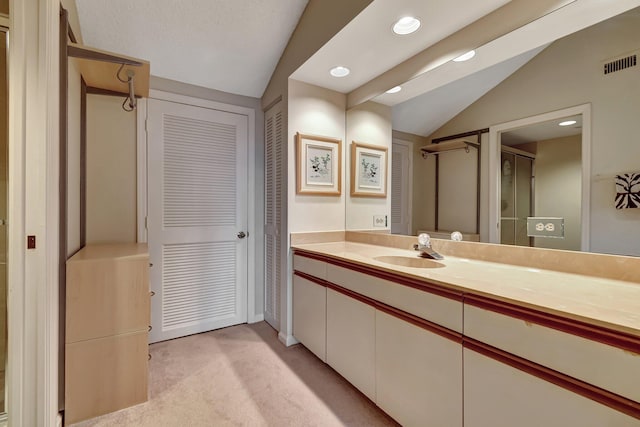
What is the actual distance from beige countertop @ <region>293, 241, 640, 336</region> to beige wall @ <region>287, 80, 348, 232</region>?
922mm

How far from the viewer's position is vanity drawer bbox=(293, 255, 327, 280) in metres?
1.98

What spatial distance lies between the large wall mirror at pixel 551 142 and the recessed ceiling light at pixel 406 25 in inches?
18.3

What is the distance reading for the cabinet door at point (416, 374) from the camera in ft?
3.71

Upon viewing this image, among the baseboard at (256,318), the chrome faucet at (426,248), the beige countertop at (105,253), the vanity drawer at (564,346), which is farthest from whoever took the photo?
the baseboard at (256,318)

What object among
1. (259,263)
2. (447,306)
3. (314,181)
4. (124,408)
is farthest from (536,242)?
(124,408)

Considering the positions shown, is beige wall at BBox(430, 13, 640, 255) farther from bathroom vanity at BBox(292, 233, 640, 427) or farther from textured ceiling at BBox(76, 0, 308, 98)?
textured ceiling at BBox(76, 0, 308, 98)

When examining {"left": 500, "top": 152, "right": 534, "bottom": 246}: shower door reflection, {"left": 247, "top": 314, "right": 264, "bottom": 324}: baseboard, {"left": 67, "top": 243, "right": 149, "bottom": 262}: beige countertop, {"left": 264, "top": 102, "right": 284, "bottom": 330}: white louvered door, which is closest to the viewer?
{"left": 500, "top": 152, "right": 534, "bottom": 246}: shower door reflection

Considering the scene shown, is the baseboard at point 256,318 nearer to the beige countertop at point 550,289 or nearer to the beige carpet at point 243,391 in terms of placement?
the beige carpet at point 243,391

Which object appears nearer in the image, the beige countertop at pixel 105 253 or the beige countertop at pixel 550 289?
the beige countertop at pixel 550 289

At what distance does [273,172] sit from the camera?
8.84 ft

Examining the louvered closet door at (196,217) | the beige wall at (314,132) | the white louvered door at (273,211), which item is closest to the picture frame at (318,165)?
the beige wall at (314,132)

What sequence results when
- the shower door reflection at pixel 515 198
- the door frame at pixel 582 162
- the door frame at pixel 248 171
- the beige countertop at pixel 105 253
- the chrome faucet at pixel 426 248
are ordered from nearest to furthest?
the door frame at pixel 582 162 → the shower door reflection at pixel 515 198 → the beige countertop at pixel 105 253 → the chrome faucet at pixel 426 248 → the door frame at pixel 248 171

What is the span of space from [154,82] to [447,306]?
8.94 ft

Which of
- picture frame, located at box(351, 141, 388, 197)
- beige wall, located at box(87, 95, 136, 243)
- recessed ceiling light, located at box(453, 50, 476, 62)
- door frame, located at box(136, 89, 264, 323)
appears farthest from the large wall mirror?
beige wall, located at box(87, 95, 136, 243)
